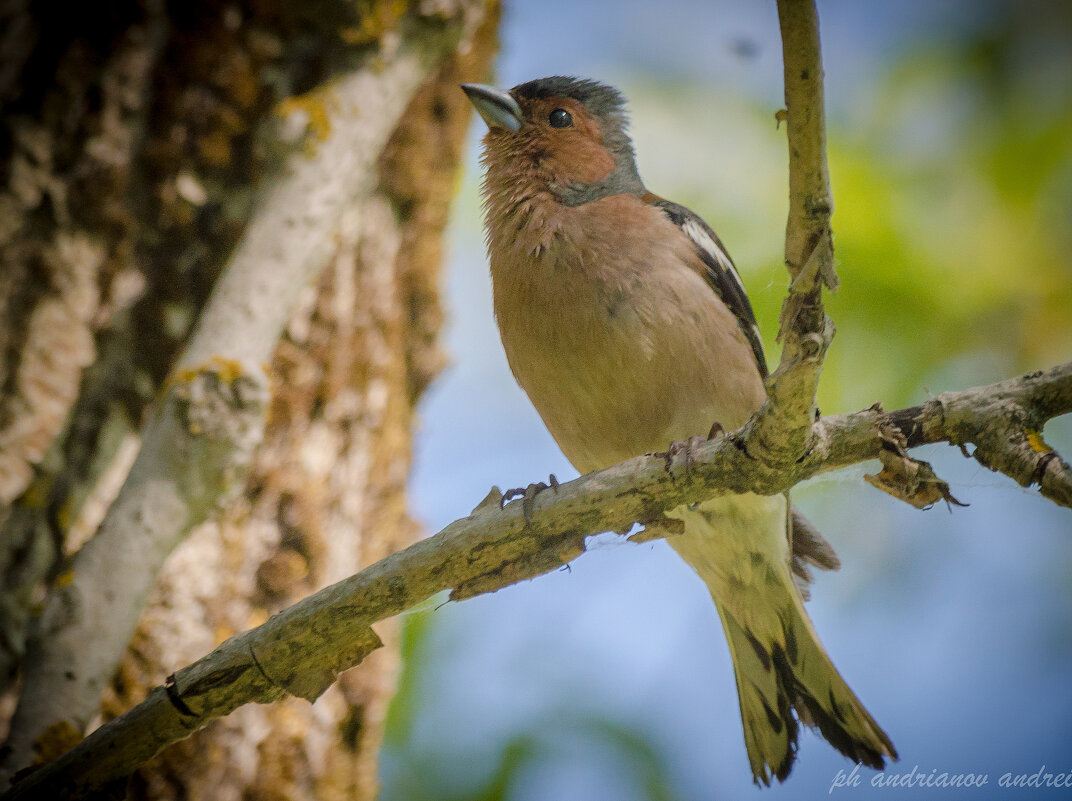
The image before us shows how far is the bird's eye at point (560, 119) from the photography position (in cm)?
457

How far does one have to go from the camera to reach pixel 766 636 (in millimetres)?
4312

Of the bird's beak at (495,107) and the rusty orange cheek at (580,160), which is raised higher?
the bird's beak at (495,107)

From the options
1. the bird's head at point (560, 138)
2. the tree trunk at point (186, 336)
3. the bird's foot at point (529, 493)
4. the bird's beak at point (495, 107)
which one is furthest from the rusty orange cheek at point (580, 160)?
the bird's foot at point (529, 493)

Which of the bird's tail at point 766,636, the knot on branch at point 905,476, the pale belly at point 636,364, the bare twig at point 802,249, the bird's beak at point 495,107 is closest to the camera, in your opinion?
the bare twig at point 802,249

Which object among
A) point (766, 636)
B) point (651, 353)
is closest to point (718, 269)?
point (651, 353)

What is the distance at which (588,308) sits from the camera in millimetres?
3689

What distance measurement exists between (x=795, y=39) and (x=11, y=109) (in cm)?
366

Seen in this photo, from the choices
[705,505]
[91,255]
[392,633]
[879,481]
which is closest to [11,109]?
[91,255]

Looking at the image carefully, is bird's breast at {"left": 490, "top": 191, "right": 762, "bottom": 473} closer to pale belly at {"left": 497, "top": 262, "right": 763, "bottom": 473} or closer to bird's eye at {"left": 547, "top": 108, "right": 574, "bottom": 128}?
pale belly at {"left": 497, "top": 262, "right": 763, "bottom": 473}

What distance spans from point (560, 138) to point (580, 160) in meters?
0.17

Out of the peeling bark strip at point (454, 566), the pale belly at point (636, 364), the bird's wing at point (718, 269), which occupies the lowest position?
the peeling bark strip at point (454, 566)

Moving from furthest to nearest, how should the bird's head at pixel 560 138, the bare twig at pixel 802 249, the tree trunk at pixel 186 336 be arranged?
the bird's head at pixel 560 138 → the tree trunk at pixel 186 336 → the bare twig at pixel 802 249

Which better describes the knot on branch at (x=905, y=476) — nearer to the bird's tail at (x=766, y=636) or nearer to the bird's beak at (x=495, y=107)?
the bird's tail at (x=766, y=636)

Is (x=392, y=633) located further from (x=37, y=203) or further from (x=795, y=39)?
(x=795, y=39)
